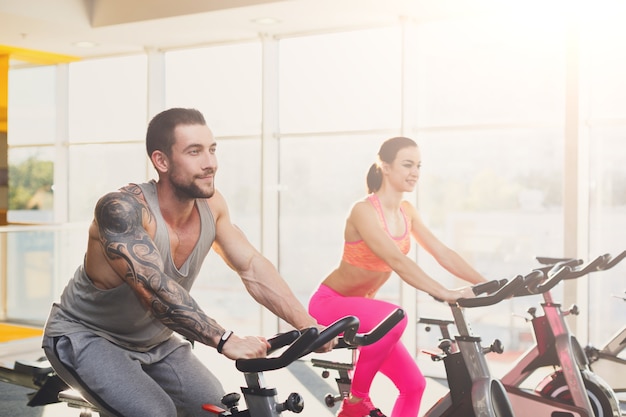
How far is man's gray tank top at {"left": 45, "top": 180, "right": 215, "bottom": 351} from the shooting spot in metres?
2.18

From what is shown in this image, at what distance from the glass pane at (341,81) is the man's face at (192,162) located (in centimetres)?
423

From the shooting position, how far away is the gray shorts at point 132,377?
208 cm

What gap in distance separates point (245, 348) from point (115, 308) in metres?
0.59

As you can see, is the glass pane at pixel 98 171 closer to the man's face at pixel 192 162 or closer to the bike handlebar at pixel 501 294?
the bike handlebar at pixel 501 294

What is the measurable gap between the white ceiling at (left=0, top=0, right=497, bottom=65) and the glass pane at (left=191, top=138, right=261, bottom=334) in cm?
105

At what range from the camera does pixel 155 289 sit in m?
1.99

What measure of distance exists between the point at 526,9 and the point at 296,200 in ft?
8.55

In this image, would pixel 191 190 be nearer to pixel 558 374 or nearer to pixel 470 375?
pixel 470 375

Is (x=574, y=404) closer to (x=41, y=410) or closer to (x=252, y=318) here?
(x=41, y=410)

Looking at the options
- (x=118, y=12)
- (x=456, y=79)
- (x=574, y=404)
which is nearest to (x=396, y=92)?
(x=456, y=79)

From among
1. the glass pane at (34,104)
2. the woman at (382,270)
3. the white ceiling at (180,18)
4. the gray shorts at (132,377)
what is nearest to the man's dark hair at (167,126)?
the gray shorts at (132,377)

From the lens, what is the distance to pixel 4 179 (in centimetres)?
710

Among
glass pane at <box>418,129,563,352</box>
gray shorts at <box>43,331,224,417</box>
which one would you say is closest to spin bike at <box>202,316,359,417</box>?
gray shorts at <box>43,331,224,417</box>

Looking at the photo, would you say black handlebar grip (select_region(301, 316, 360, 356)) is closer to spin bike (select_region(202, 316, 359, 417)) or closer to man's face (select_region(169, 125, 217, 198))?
spin bike (select_region(202, 316, 359, 417))
